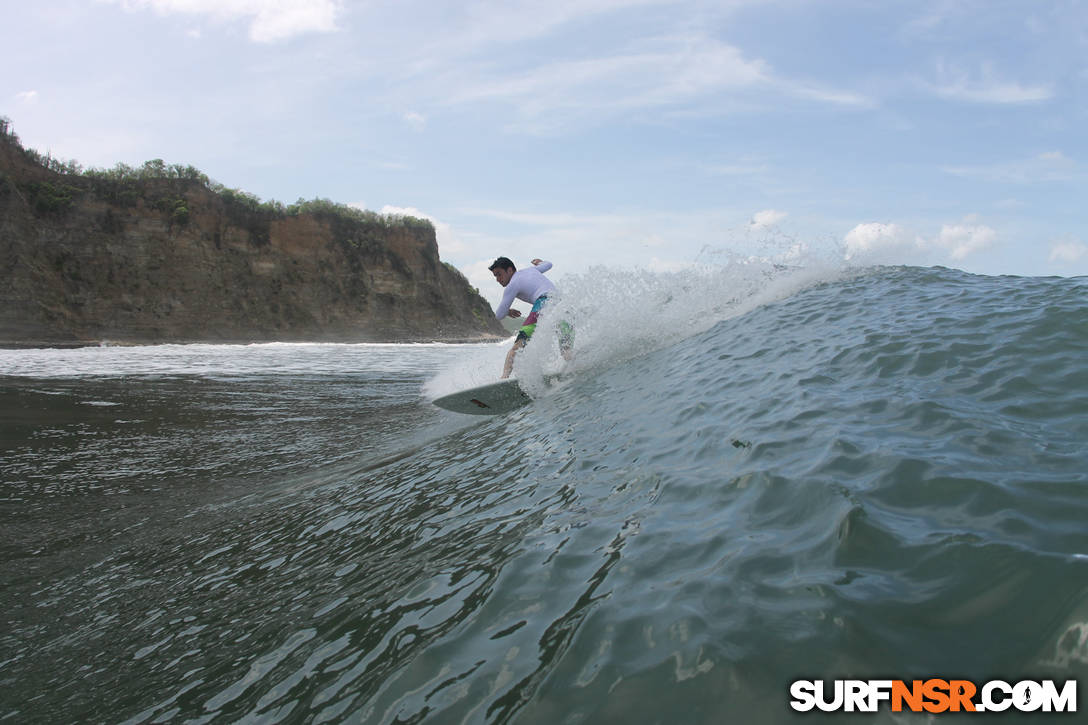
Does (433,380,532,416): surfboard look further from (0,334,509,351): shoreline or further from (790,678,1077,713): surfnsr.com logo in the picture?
(0,334,509,351): shoreline

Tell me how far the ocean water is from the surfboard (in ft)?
4.23

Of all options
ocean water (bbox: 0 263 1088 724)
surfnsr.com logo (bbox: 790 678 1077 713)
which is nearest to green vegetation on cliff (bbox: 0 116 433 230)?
ocean water (bbox: 0 263 1088 724)

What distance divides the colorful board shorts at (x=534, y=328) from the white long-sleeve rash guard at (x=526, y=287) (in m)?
0.11

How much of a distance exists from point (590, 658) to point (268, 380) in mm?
13093

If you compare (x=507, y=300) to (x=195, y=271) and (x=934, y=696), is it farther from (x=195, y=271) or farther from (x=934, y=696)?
(x=195, y=271)

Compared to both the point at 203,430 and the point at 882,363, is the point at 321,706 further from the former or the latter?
the point at 203,430

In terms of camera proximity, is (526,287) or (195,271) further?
(195,271)

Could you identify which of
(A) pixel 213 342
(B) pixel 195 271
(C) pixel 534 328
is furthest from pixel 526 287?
(B) pixel 195 271

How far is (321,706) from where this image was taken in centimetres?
194

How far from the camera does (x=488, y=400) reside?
8125mm

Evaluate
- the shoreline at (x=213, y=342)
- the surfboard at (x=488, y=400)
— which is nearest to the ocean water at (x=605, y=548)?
the surfboard at (x=488, y=400)

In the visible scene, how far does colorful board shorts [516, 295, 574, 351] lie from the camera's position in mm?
9203

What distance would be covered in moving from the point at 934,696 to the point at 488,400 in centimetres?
677

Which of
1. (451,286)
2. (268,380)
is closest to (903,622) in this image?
(268,380)
